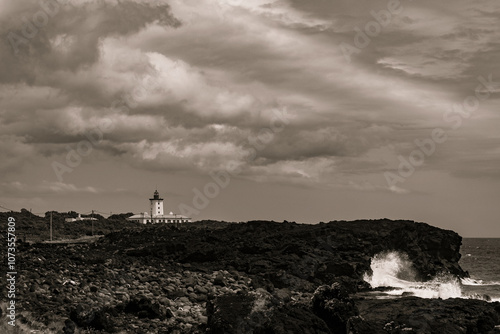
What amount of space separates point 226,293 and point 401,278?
28.1 metres

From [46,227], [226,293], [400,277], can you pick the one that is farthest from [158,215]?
[226,293]

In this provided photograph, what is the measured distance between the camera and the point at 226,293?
3150 centimetres

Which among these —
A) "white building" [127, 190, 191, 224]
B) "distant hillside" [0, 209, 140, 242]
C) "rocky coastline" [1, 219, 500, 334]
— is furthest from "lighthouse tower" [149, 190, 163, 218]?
"rocky coastline" [1, 219, 500, 334]

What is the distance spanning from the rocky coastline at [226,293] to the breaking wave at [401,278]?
2.77m

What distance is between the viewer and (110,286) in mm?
28812

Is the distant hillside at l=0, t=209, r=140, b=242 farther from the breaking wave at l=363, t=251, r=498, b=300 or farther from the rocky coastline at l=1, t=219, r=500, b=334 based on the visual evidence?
the breaking wave at l=363, t=251, r=498, b=300

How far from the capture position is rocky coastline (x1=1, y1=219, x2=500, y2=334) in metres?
23.2

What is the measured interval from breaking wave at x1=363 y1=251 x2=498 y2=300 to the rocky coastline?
2.77m

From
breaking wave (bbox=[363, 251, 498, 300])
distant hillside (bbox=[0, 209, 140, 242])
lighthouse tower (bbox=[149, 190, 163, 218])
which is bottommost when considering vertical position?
breaking wave (bbox=[363, 251, 498, 300])

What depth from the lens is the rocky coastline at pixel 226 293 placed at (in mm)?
23219

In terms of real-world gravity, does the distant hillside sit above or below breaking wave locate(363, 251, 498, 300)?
above

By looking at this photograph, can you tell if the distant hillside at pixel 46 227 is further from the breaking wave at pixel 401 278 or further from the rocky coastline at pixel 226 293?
the breaking wave at pixel 401 278

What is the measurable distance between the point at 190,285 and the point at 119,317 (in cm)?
718

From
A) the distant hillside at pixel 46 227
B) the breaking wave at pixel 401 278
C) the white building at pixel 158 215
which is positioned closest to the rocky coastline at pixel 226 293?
the breaking wave at pixel 401 278
